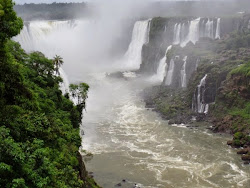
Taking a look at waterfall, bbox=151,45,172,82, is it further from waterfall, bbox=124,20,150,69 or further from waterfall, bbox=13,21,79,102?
waterfall, bbox=13,21,79,102

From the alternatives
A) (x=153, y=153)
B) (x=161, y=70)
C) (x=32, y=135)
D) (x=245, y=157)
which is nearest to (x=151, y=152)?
(x=153, y=153)

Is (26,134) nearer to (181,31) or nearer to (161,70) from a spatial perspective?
(161,70)

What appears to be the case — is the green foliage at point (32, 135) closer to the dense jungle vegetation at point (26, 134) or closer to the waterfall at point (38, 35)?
the dense jungle vegetation at point (26, 134)

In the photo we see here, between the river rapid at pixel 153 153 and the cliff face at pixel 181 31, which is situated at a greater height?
the cliff face at pixel 181 31

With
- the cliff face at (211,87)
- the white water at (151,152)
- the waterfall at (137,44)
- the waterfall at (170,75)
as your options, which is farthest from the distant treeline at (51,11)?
the white water at (151,152)

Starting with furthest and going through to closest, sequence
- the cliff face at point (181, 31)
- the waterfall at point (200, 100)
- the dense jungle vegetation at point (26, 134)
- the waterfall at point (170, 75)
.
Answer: the cliff face at point (181, 31) < the waterfall at point (170, 75) < the waterfall at point (200, 100) < the dense jungle vegetation at point (26, 134)
